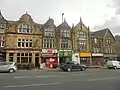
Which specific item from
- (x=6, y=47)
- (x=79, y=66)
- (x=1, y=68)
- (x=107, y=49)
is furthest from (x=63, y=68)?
(x=107, y=49)

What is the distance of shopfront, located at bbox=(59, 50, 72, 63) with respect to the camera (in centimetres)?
4672

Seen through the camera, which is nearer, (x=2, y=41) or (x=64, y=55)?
(x=2, y=41)

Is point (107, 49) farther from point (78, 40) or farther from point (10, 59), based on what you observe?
point (10, 59)

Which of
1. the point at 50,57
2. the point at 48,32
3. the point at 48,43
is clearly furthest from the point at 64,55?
the point at 48,32

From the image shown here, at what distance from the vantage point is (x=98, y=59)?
52531mm

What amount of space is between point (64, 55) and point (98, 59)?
10.2 m

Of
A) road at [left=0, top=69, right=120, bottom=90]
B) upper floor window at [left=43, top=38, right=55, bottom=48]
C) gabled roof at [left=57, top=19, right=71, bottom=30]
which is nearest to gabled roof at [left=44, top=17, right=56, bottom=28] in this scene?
gabled roof at [left=57, top=19, right=71, bottom=30]

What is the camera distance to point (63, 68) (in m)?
35.5

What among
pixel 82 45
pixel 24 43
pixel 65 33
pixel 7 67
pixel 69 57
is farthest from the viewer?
pixel 82 45

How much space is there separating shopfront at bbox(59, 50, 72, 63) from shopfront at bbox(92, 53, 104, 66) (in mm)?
6870

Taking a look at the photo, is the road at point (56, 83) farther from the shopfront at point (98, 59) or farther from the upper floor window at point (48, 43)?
the shopfront at point (98, 59)

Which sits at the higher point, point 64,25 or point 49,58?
point 64,25

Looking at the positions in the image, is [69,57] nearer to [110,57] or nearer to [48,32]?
[48,32]

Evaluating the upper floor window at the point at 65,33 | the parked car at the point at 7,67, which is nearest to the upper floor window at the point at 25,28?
the upper floor window at the point at 65,33
